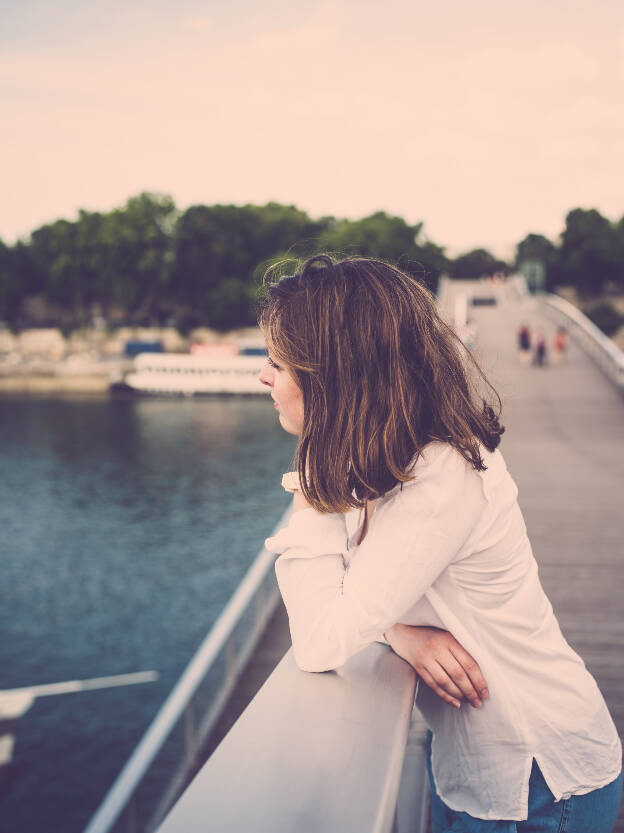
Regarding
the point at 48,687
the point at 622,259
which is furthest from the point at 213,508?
the point at 622,259

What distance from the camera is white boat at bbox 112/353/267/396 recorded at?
159ft

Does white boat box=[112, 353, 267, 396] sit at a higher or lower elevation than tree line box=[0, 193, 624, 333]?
lower

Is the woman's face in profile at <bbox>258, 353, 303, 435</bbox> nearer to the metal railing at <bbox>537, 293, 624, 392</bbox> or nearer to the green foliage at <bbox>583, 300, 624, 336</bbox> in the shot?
the metal railing at <bbox>537, 293, 624, 392</bbox>

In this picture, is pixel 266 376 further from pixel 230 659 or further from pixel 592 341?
pixel 592 341

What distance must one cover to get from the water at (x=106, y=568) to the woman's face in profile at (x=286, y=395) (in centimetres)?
1283

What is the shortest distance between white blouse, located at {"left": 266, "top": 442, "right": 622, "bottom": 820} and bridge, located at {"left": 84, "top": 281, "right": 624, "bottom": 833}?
0.28 ft

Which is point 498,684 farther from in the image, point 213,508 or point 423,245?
point 423,245

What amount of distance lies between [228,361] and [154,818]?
4521cm

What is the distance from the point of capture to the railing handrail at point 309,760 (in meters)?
0.77

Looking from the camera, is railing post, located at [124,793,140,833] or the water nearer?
railing post, located at [124,793,140,833]

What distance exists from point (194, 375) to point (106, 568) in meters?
30.1

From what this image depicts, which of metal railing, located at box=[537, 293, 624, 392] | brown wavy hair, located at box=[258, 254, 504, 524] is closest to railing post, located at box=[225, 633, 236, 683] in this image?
brown wavy hair, located at box=[258, 254, 504, 524]

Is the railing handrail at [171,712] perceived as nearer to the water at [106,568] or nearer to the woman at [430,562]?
the woman at [430,562]

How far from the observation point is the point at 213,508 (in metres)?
25.9
